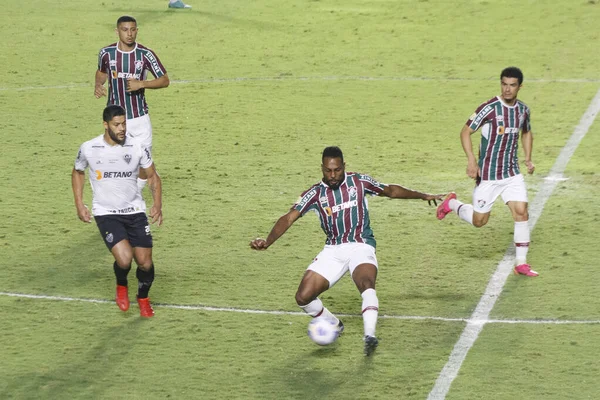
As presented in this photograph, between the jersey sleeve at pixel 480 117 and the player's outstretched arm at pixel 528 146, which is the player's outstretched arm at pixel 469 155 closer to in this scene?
the jersey sleeve at pixel 480 117

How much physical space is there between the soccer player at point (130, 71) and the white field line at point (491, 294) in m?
3.82

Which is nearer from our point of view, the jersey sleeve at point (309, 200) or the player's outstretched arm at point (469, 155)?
the jersey sleeve at point (309, 200)

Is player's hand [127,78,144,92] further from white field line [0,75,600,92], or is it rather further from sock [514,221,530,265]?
white field line [0,75,600,92]

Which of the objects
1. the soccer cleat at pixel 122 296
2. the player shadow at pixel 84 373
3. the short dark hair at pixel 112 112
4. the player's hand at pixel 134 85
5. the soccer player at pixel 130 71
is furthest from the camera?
the soccer player at pixel 130 71

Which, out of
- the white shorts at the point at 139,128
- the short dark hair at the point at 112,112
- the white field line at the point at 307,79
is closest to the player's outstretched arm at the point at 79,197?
the short dark hair at the point at 112,112

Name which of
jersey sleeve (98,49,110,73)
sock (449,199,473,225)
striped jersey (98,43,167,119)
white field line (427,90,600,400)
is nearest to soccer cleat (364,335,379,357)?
white field line (427,90,600,400)

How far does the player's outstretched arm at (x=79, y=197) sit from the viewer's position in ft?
33.7

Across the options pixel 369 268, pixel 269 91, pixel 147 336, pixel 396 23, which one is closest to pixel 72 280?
pixel 147 336

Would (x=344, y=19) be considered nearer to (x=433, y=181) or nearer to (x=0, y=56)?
(x=0, y=56)

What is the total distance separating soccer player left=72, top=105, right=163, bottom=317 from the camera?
10.2 m

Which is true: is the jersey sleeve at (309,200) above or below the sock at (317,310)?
above

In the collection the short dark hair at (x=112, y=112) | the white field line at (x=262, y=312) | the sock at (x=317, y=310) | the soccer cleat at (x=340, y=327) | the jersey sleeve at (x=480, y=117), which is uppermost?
the short dark hair at (x=112, y=112)

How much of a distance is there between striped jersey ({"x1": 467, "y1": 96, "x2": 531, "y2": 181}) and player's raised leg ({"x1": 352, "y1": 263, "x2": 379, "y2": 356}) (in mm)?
2356

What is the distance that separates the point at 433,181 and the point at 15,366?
22.0 feet
